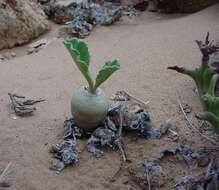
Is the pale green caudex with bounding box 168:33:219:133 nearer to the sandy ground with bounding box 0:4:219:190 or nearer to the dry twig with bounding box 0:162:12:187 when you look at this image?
the sandy ground with bounding box 0:4:219:190

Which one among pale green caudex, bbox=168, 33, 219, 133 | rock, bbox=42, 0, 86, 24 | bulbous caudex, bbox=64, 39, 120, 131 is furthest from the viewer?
rock, bbox=42, 0, 86, 24

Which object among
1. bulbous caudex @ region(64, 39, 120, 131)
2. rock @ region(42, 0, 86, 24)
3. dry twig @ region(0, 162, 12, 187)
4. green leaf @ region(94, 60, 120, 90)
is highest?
green leaf @ region(94, 60, 120, 90)

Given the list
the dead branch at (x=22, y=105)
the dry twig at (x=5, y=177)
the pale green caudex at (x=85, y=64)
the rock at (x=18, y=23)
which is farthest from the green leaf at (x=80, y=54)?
the rock at (x=18, y=23)

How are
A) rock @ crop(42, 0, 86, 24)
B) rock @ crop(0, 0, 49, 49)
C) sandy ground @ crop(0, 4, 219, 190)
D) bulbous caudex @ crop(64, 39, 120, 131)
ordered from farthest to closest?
rock @ crop(42, 0, 86, 24), rock @ crop(0, 0, 49, 49), bulbous caudex @ crop(64, 39, 120, 131), sandy ground @ crop(0, 4, 219, 190)

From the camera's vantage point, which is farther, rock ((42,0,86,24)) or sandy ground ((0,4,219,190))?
rock ((42,0,86,24))

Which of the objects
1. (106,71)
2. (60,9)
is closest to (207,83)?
(106,71)

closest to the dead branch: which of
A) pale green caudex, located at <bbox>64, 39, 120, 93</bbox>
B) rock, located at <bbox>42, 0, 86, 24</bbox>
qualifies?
pale green caudex, located at <bbox>64, 39, 120, 93</bbox>

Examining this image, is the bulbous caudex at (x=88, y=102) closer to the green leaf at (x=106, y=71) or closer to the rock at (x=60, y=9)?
the green leaf at (x=106, y=71)

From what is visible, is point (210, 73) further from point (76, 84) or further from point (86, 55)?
point (76, 84)
